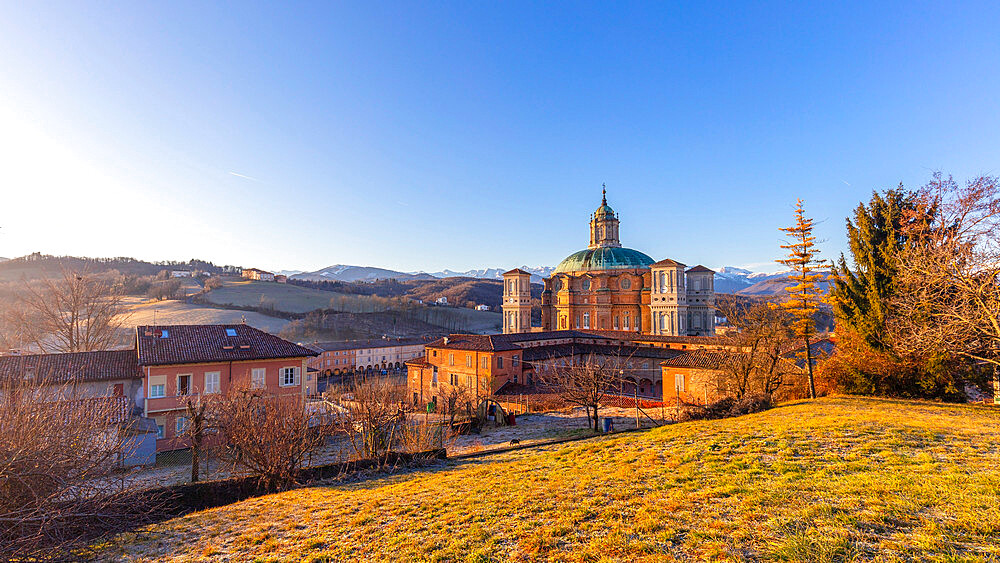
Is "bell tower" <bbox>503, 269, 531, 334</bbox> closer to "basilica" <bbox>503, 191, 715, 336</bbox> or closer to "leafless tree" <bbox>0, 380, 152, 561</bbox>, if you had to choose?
"basilica" <bbox>503, 191, 715, 336</bbox>

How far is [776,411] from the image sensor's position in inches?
643

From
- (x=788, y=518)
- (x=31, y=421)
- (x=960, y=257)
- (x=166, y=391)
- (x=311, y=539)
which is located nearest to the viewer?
(x=788, y=518)

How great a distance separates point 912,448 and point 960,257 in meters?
10.2

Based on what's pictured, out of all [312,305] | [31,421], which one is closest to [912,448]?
[31,421]

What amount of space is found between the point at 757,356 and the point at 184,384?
31450 mm

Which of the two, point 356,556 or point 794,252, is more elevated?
point 794,252

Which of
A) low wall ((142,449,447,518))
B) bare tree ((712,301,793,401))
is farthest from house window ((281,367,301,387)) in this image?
bare tree ((712,301,793,401))

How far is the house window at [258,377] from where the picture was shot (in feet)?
78.8

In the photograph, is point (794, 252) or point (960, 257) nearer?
point (960, 257)

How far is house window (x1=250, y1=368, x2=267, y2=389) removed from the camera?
78.8 ft

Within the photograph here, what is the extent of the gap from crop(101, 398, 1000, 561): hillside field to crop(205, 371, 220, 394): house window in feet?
45.8

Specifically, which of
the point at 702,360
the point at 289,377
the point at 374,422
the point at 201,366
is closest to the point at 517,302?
the point at 702,360

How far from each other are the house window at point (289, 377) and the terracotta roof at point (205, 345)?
1016 mm

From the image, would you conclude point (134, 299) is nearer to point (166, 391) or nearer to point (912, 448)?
point (166, 391)
